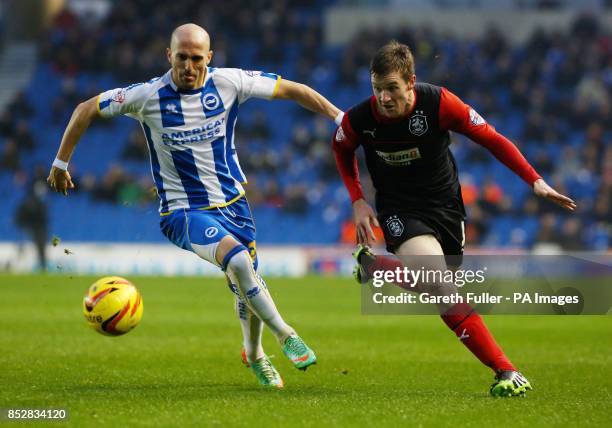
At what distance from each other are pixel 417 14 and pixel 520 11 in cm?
340

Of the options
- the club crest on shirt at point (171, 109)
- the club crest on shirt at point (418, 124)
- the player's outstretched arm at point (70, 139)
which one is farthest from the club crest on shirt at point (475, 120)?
the player's outstretched arm at point (70, 139)

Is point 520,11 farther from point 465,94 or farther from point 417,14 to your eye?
point 465,94

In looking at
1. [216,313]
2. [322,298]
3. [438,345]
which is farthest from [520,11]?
[438,345]

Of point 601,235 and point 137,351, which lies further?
point 601,235

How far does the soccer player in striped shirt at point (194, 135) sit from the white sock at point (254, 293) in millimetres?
225

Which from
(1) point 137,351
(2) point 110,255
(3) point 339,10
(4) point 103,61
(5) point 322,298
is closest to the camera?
(1) point 137,351

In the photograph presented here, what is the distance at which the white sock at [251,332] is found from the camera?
8242 millimetres

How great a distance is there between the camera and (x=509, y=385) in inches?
287

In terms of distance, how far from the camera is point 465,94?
29.8 meters

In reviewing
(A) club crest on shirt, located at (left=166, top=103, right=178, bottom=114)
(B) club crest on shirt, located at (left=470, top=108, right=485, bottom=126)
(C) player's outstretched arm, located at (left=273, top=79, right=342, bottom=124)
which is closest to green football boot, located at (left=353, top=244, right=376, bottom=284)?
(C) player's outstretched arm, located at (left=273, top=79, right=342, bottom=124)

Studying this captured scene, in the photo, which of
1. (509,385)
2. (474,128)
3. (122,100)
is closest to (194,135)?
(122,100)

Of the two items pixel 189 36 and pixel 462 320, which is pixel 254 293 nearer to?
pixel 462 320

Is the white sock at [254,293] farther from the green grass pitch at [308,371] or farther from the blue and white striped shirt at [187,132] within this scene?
the blue and white striped shirt at [187,132]

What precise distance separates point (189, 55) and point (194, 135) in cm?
61
